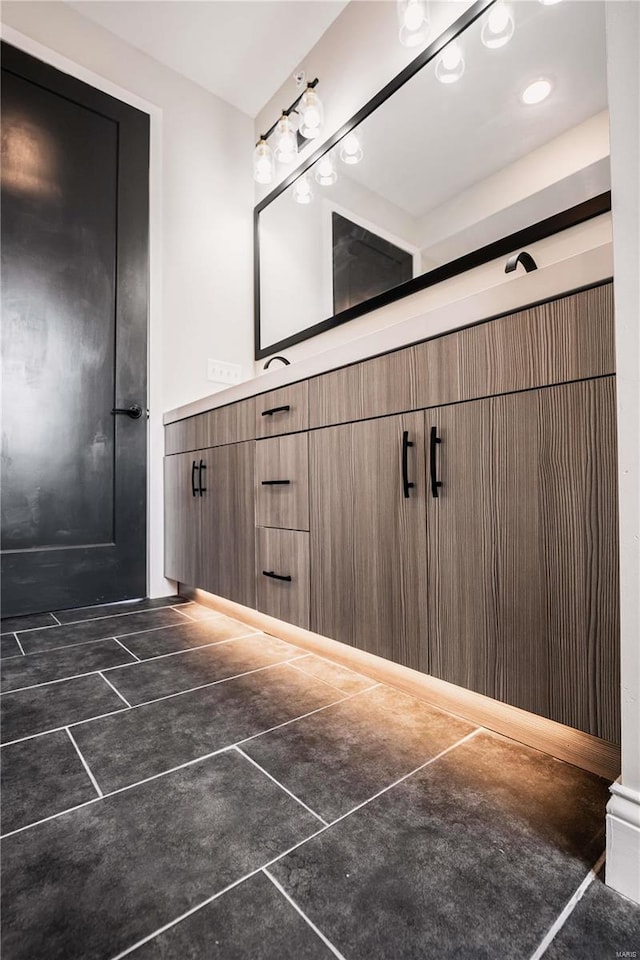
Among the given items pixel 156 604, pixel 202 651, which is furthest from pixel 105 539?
pixel 202 651

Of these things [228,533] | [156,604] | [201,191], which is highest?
[201,191]

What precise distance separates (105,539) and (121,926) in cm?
183

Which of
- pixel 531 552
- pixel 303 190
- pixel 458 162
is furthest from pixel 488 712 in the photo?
pixel 303 190

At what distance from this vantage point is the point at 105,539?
7.15 ft

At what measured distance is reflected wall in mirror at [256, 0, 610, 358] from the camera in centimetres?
127

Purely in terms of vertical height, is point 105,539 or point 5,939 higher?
point 105,539

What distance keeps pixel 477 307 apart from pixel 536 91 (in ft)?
3.02

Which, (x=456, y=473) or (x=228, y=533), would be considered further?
(x=228, y=533)

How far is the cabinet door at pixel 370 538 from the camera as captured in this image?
1039 mm

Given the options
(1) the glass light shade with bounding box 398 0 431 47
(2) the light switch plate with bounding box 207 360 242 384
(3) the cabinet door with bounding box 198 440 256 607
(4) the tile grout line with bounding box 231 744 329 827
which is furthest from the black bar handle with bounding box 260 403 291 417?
(1) the glass light shade with bounding box 398 0 431 47

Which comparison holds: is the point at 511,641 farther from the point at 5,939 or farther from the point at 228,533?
the point at 228,533

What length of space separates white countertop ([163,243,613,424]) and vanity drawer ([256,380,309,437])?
38 mm

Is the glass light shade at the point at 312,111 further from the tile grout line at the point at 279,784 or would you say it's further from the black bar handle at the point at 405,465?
the tile grout line at the point at 279,784

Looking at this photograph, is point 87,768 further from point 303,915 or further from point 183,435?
point 183,435
